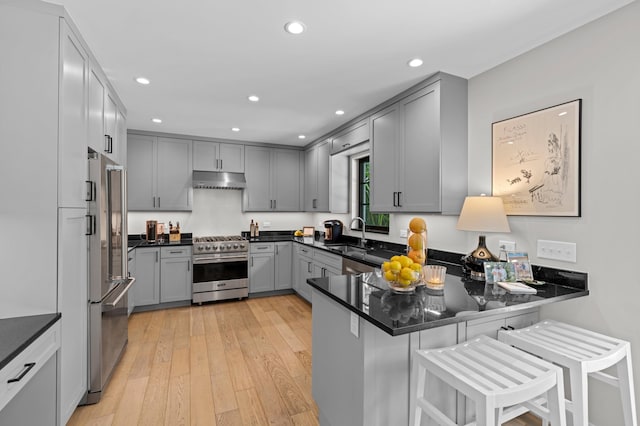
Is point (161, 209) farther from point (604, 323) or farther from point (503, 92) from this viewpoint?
point (604, 323)

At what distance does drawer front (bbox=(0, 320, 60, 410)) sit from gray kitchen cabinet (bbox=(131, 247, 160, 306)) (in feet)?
8.16

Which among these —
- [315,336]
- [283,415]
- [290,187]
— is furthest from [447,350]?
[290,187]

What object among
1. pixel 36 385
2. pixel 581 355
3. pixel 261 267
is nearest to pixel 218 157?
pixel 261 267

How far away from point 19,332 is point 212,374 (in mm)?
1455

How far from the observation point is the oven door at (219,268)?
4211 millimetres

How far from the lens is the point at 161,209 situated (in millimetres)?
4410

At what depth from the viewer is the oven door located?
166 inches

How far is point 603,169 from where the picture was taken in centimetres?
176

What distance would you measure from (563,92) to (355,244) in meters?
2.82

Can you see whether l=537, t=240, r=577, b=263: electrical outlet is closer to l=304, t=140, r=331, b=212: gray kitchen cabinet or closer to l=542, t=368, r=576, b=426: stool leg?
l=542, t=368, r=576, b=426: stool leg

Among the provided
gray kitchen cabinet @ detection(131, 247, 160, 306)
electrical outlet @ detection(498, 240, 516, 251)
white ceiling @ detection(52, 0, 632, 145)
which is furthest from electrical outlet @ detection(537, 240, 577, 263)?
gray kitchen cabinet @ detection(131, 247, 160, 306)

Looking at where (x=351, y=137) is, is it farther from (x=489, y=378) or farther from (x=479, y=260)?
(x=489, y=378)

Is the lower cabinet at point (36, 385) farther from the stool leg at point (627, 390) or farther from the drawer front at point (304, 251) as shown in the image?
the drawer front at point (304, 251)

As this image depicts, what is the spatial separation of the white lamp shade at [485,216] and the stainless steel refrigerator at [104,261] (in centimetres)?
260
